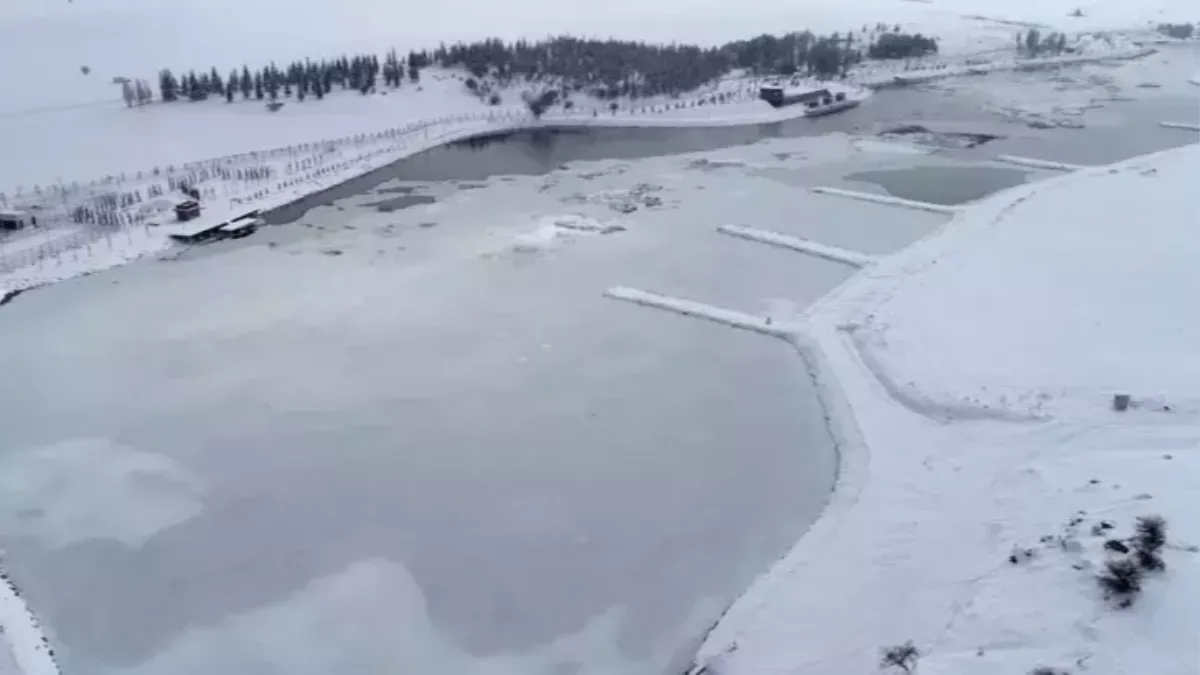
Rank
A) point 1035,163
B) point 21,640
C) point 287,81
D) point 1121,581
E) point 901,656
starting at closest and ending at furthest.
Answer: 1. point 901,656
2. point 1121,581
3. point 21,640
4. point 1035,163
5. point 287,81

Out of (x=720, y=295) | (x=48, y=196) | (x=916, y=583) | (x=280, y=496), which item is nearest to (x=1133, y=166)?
(x=720, y=295)

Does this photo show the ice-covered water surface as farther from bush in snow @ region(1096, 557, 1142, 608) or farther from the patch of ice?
bush in snow @ region(1096, 557, 1142, 608)

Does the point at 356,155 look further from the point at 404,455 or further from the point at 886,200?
the point at 404,455

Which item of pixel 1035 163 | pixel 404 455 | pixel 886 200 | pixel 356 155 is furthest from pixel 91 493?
pixel 1035 163

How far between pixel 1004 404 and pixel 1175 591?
378 cm

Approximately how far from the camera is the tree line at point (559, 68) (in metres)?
30.5

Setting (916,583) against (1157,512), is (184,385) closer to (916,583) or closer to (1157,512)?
(916,583)

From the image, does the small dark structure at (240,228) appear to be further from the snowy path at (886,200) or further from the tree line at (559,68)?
the tree line at (559,68)

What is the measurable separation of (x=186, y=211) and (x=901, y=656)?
16.0m

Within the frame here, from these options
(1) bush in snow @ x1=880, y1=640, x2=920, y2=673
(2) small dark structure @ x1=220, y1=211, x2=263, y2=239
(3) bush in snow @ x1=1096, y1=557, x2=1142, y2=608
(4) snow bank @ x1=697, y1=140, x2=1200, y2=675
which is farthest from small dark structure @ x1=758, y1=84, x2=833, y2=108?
(1) bush in snow @ x1=880, y1=640, x2=920, y2=673

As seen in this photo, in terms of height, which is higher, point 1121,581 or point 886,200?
point 886,200

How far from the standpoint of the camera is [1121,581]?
7.27 m

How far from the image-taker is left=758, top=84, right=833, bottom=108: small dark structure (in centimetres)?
3206

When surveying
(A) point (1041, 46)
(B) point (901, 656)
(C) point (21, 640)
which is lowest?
(B) point (901, 656)
